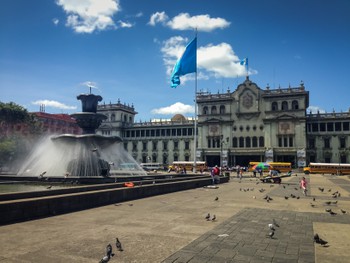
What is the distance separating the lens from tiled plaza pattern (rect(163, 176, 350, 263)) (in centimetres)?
602

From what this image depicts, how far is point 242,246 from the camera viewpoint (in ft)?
22.4

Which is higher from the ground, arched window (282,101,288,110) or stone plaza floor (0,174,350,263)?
arched window (282,101,288,110)

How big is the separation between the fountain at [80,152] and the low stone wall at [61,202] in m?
7.87

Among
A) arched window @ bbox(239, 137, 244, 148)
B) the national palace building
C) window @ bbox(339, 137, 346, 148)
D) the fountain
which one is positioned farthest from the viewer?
arched window @ bbox(239, 137, 244, 148)

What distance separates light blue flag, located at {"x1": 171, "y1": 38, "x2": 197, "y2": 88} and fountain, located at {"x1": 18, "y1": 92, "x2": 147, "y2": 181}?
11.0 m

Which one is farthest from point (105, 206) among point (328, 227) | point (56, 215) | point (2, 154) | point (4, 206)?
point (2, 154)

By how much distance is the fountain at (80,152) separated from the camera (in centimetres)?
2353

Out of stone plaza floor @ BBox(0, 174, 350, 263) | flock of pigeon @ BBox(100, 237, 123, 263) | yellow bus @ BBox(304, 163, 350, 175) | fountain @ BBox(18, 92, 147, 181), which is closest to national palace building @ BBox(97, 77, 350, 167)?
yellow bus @ BBox(304, 163, 350, 175)

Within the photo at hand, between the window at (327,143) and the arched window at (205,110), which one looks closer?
the window at (327,143)

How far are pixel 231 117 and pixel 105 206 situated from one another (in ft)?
224

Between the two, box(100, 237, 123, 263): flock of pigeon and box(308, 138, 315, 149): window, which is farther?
box(308, 138, 315, 149): window

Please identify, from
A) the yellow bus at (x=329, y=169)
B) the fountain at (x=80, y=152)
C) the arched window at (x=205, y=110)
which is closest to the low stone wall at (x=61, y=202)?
the fountain at (x=80, y=152)

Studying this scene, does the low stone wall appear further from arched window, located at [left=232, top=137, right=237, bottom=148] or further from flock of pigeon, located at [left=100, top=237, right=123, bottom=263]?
arched window, located at [left=232, top=137, right=237, bottom=148]

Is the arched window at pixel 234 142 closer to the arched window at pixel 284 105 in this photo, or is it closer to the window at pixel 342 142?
the arched window at pixel 284 105
